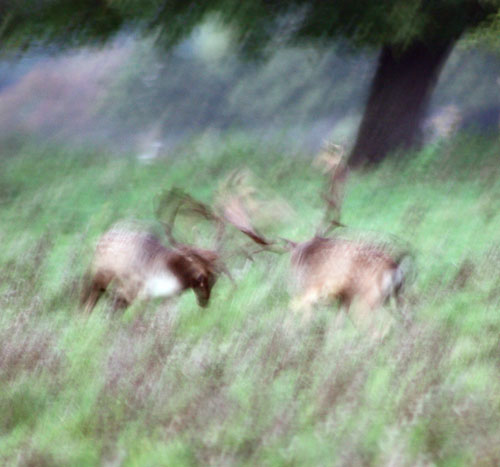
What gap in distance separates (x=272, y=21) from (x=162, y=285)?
772cm

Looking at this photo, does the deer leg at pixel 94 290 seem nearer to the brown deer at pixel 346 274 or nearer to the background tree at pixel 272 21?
the brown deer at pixel 346 274

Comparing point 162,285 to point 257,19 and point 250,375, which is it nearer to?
point 250,375

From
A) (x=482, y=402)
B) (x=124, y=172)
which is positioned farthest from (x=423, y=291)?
(x=124, y=172)

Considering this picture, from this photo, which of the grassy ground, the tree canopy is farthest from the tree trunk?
the grassy ground

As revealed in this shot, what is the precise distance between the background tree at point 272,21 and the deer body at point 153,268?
6.20 m

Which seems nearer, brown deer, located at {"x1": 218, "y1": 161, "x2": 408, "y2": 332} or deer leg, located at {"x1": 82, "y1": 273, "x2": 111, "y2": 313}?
brown deer, located at {"x1": 218, "y1": 161, "x2": 408, "y2": 332}

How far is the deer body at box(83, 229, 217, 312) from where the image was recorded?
7.12 meters

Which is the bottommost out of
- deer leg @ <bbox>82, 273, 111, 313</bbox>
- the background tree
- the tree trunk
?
the tree trunk

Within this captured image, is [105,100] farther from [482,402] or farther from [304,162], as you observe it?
[482,402]

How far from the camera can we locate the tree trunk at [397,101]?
15.1 m

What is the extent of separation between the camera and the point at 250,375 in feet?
17.8

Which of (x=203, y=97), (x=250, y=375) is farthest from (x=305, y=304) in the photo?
(x=203, y=97)

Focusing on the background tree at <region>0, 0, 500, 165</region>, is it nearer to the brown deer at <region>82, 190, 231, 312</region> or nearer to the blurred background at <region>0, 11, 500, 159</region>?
the blurred background at <region>0, 11, 500, 159</region>

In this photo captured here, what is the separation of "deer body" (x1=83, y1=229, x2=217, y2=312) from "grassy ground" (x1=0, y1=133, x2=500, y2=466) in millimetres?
185
